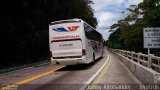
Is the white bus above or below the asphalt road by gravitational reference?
above

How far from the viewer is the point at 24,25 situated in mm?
34594

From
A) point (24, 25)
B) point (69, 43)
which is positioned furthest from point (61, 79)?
point (24, 25)

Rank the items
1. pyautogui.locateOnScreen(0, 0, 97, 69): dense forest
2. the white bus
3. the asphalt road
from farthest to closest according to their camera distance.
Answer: pyautogui.locateOnScreen(0, 0, 97, 69): dense forest
the white bus
the asphalt road

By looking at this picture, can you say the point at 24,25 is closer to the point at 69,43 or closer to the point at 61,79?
the point at 69,43

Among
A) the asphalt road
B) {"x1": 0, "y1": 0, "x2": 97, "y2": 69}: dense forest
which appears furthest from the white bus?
{"x1": 0, "y1": 0, "x2": 97, "y2": 69}: dense forest

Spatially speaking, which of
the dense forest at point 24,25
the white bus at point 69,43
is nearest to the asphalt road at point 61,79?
the white bus at point 69,43

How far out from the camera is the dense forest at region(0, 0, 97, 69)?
102 ft

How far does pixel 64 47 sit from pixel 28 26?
13350 millimetres

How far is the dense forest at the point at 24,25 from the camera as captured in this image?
31009mm

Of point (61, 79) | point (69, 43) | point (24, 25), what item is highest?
point (24, 25)

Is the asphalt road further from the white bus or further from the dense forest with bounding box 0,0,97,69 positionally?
the dense forest with bounding box 0,0,97,69

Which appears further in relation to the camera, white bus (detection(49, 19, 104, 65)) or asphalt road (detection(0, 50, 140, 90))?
white bus (detection(49, 19, 104, 65))

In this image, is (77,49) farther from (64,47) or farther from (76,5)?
(76,5)

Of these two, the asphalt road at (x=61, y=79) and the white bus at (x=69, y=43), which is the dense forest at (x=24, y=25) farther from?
the asphalt road at (x=61, y=79)
